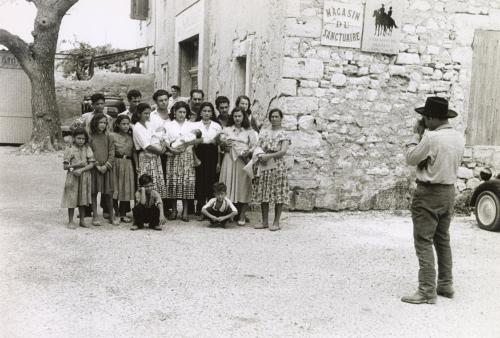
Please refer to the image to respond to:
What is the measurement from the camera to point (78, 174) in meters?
6.28

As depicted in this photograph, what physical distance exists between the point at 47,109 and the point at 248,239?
29.9ft

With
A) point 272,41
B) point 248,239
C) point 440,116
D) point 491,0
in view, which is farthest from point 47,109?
point 440,116

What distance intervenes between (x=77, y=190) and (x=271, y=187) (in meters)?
2.22

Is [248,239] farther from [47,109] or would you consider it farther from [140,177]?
[47,109]

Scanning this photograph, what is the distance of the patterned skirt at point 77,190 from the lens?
20.5 ft

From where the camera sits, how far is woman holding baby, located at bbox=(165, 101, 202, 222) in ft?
22.0

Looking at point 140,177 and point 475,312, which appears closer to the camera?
point 475,312

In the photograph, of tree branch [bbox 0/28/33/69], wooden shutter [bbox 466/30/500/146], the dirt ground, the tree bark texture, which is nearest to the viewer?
the dirt ground

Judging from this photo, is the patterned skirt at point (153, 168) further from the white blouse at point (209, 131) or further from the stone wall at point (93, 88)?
the stone wall at point (93, 88)

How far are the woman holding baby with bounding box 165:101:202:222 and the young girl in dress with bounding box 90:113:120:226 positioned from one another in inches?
26.3

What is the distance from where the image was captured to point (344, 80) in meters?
7.80

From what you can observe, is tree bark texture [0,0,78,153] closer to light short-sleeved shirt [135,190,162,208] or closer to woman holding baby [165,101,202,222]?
woman holding baby [165,101,202,222]

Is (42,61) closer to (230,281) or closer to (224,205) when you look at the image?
(224,205)

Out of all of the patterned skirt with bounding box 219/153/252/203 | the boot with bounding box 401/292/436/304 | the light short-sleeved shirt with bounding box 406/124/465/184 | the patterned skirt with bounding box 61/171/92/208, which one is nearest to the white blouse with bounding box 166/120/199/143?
the patterned skirt with bounding box 219/153/252/203
